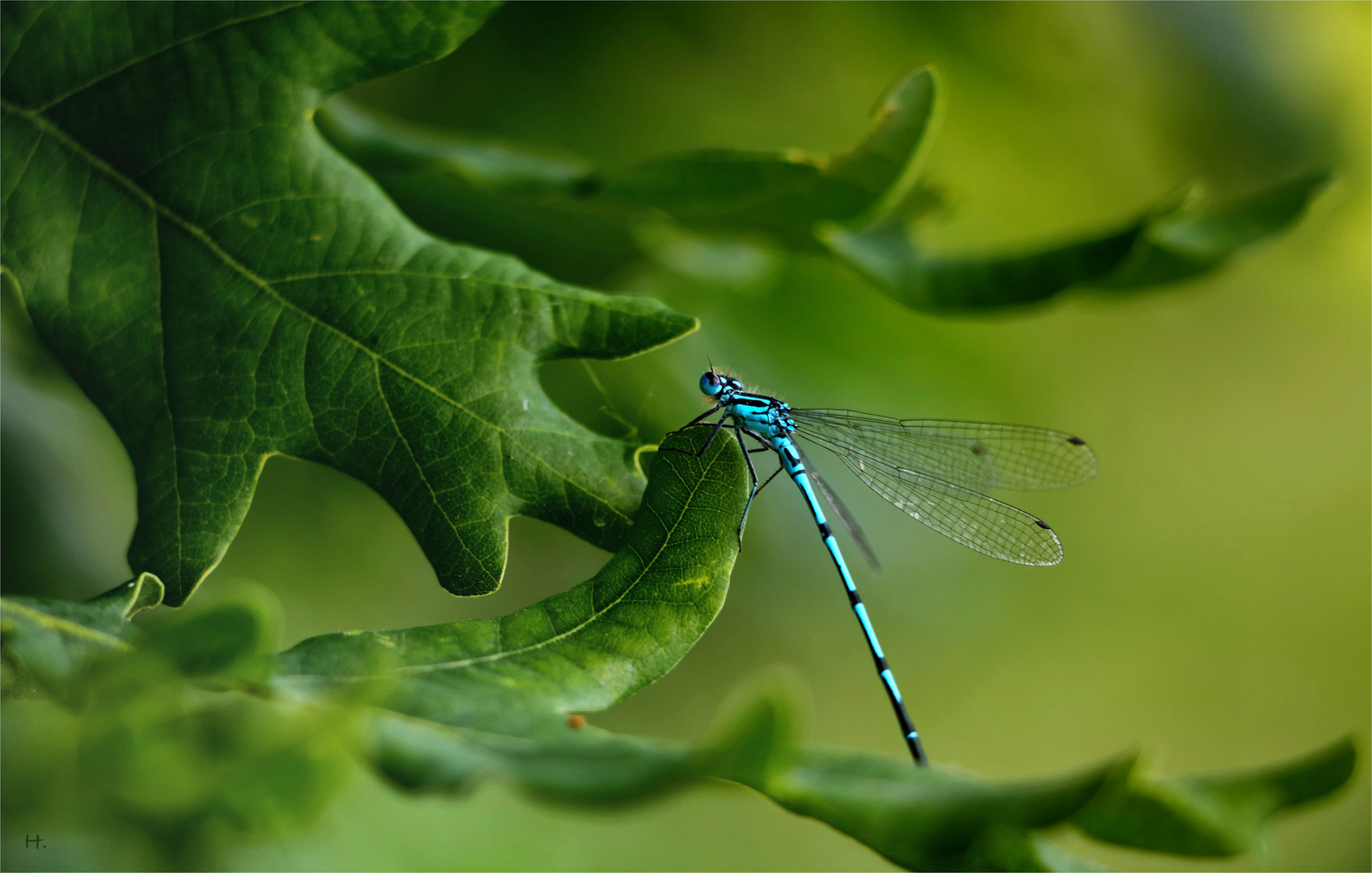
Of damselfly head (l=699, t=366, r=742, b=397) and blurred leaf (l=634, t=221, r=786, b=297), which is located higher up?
blurred leaf (l=634, t=221, r=786, b=297)

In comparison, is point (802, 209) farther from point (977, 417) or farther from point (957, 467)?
point (977, 417)

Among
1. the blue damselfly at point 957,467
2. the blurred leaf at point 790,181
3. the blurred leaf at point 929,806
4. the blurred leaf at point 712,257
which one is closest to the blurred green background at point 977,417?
the blurred leaf at point 712,257

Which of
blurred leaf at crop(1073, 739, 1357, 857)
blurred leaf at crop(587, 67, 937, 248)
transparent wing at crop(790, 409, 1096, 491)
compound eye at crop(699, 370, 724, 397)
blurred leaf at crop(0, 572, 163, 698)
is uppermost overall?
blurred leaf at crop(587, 67, 937, 248)

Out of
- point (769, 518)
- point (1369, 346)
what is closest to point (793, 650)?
point (769, 518)

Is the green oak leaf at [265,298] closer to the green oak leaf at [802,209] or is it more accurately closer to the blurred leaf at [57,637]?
the blurred leaf at [57,637]

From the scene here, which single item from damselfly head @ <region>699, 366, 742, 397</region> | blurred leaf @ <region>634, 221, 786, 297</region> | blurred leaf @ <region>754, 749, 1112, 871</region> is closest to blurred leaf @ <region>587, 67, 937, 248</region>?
blurred leaf @ <region>634, 221, 786, 297</region>

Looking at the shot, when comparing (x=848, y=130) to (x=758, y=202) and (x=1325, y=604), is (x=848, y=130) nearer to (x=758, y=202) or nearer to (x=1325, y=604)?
(x=758, y=202)

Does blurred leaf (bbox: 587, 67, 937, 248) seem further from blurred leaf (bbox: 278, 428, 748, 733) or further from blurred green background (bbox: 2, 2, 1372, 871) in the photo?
blurred leaf (bbox: 278, 428, 748, 733)
